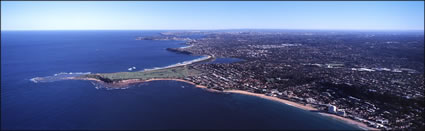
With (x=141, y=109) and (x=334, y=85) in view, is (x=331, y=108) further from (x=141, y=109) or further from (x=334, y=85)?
(x=141, y=109)

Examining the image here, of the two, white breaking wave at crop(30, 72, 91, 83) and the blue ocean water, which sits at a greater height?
white breaking wave at crop(30, 72, 91, 83)

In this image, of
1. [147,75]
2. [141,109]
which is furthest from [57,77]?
[141,109]

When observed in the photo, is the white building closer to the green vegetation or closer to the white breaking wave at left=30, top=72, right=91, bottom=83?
the green vegetation

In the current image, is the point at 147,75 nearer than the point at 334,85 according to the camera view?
No

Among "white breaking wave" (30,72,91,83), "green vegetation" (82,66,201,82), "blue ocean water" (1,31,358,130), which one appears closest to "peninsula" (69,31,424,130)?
"green vegetation" (82,66,201,82)

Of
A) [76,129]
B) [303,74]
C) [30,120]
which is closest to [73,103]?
[30,120]

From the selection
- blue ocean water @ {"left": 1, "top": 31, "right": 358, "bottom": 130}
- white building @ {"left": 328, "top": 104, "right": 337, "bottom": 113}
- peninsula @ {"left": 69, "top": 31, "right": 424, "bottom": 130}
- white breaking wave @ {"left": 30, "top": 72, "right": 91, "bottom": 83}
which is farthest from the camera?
white breaking wave @ {"left": 30, "top": 72, "right": 91, "bottom": 83}

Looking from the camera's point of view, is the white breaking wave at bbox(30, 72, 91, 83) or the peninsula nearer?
the peninsula

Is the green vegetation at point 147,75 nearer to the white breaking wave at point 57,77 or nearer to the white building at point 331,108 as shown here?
the white breaking wave at point 57,77

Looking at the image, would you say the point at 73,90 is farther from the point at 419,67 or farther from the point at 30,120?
the point at 419,67

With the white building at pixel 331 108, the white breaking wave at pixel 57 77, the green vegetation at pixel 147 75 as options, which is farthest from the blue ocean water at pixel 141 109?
the green vegetation at pixel 147 75

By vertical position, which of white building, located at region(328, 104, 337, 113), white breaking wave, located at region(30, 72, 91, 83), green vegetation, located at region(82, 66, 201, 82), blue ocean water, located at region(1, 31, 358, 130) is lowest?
blue ocean water, located at region(1, 31, 358, 130)

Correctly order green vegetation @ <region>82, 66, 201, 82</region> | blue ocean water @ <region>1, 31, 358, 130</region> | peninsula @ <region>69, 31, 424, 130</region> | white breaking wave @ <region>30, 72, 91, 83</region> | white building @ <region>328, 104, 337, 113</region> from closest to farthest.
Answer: blue ocean water @ <region>1, 31, 358, 130</region> → peninsula @ <region>69, 31, 424, 130</region> → white building @ <region>328, 104, 337, 113</region> → white breaking wave @ <region>30, 72, 91, 83</region> → green vegetation @ <region>82, 66, 201, 82</region>

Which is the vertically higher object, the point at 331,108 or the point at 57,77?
the point at 57,77
